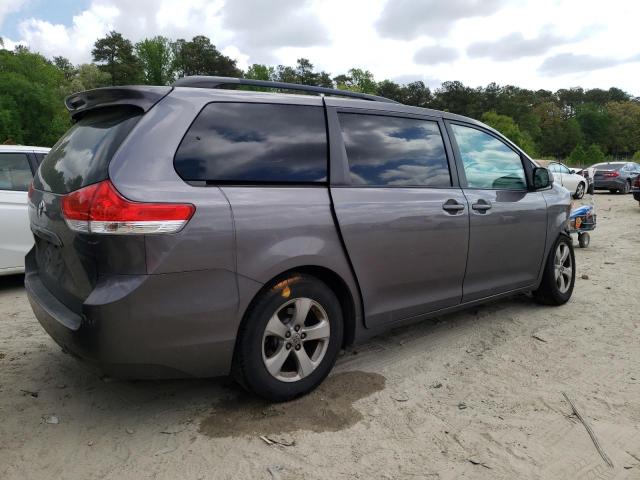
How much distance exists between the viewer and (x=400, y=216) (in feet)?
11.0

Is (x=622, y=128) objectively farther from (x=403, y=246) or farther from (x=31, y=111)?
(x=403, y=246)

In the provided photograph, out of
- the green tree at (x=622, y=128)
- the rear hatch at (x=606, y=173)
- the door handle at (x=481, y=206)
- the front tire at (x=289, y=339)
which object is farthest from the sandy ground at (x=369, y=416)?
the green tree at (x=622, y=128)

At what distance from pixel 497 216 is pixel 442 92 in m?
88.2

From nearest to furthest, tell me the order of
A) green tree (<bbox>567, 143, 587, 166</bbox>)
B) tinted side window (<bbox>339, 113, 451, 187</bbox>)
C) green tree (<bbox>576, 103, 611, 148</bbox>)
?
tinted side window (<bbox>339, 113, 451, 187</bbox>), green tree (<bbox>567, 143, 587, 166</bbox>), green tree (<bbox>576, 103, 611, 148</bbox>)

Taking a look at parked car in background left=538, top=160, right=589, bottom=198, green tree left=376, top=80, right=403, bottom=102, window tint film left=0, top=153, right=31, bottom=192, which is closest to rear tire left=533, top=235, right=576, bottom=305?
window tint film left=0, top=153, right=31, bottom=192

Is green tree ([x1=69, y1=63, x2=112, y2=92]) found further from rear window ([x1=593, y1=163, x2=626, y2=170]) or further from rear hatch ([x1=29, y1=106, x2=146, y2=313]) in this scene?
rear hatch ([x1=29, y1=106, x2=146, y2=313])

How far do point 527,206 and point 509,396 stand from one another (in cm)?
188

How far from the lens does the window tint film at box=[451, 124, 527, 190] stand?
4.03 metres

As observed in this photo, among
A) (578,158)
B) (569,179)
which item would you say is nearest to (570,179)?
(569,179)

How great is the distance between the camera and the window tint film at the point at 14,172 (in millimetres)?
5730

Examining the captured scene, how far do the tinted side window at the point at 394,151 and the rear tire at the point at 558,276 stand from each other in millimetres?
1722

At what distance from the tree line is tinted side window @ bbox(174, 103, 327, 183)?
4432 cm

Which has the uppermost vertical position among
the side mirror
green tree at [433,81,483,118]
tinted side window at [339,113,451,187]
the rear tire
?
green tree at [433,81,483,118]

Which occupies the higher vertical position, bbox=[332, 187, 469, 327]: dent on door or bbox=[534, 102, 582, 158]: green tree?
bbox=[534, 102, 582, 158]: green tree
